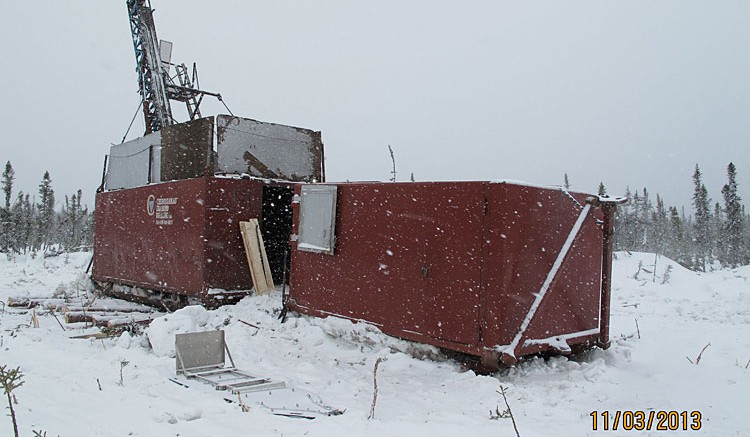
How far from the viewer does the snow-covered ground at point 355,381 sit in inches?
173

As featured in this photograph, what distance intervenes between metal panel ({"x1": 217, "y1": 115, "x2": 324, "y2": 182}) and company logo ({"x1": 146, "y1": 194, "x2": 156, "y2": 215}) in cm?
224

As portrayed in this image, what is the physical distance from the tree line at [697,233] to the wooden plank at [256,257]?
35.4 m

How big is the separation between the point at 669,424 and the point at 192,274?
833 centimetres

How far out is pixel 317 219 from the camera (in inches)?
322

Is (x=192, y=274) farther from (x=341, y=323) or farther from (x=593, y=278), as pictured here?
(x=593, y=278)

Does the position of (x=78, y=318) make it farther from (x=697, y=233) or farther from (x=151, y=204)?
(x=697, y=233)

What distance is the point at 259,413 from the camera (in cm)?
470

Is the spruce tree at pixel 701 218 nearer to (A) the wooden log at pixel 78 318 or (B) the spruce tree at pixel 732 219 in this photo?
(B) the spruce tree at pixel 732 219

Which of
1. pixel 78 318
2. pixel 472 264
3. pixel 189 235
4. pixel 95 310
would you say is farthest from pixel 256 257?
pixel 472 264

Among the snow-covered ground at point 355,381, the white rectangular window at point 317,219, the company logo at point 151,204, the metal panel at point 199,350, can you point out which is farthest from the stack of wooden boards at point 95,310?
the white rectangular window at point 317,219

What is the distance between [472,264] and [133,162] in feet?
36.3

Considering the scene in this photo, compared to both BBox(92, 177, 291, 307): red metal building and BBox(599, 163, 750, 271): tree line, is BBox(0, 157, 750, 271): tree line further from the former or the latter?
BBox(92, 177, 291, 307): red metal building
